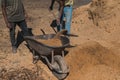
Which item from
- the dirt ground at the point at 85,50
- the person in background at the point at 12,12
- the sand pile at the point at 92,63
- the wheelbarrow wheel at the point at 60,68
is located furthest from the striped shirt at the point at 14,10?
the wheelbarrow wheel at the point at 60,68

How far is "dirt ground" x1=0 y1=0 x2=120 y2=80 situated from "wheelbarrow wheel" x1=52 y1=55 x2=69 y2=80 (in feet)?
0.69

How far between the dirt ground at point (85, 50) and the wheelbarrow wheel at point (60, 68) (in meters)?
0.21

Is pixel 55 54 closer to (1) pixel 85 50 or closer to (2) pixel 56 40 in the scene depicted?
(2) pixel 56 40

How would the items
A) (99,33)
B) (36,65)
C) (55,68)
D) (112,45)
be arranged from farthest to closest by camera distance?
1. (99,33)
2. (112,45)
3. (36,65)
4. (55,68)

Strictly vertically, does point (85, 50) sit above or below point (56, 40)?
below

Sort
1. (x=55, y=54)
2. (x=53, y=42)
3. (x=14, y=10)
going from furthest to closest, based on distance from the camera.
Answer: (x=14, y=10) < (x=53, y=42) < (x=55, y=54)

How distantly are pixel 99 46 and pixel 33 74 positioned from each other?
2447 millimetres

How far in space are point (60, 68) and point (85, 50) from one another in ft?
5.35

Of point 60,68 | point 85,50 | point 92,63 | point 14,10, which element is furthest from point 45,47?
point 14,10

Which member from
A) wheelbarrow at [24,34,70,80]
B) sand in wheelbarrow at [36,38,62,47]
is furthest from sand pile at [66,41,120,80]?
sand in wheelbarrow at [36,38,62,47]

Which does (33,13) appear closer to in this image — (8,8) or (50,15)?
(50,15)

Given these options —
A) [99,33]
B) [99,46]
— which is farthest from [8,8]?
[99,33]

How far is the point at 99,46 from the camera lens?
9867 millimetres

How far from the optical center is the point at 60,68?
8.09 m
